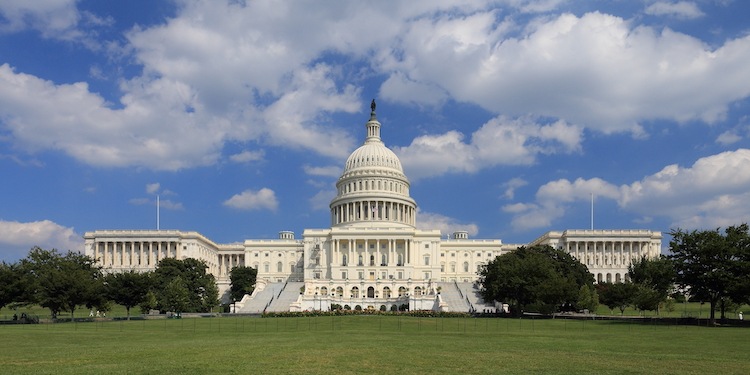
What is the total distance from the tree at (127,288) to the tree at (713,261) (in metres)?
61.3

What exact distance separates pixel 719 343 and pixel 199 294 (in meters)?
86.8

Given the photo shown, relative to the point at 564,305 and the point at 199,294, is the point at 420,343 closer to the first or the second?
the point at 564,305

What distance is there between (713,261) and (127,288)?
6540 cm

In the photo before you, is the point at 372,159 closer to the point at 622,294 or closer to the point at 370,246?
the point at 370,246

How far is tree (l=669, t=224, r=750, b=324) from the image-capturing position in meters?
57.9

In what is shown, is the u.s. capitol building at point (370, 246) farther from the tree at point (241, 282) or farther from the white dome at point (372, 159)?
the tree at point (241, 282)

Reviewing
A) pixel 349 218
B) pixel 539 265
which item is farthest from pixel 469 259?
pixel 539 265

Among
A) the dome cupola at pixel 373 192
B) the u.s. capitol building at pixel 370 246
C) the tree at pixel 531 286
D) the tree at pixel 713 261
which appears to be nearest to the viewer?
the tree at pixel 713 261

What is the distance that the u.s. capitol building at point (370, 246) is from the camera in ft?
447

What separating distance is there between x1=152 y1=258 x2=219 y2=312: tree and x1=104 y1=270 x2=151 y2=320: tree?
34.2 ft

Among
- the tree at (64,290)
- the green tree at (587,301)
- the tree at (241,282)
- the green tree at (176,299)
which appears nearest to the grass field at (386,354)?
the tree at (64,290)

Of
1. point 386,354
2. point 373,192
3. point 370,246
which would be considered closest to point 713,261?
point 386,354

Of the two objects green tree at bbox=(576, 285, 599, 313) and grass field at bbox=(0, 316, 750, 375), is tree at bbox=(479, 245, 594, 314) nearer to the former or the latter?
green tree at bbox=(576, 285, 599, 313)

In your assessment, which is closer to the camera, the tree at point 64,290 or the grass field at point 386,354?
the grass field at point 386,354
